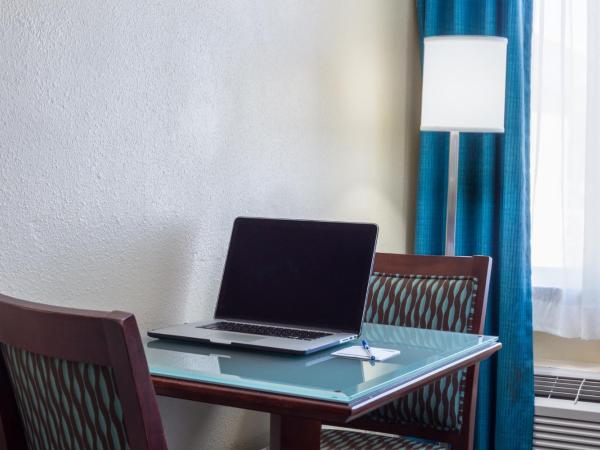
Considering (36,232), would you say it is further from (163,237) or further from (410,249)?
(410,249)

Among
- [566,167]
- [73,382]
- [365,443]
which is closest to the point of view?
[73,382]

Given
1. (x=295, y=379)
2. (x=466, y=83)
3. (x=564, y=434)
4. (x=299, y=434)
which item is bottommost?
(x=564, y=434)

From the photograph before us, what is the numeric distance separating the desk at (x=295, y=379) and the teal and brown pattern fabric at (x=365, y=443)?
432 mm

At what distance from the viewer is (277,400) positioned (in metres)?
1.21

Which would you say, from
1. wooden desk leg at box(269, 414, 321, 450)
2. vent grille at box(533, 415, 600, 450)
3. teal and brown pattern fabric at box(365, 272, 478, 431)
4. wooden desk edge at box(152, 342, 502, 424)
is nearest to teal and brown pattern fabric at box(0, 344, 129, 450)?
wooden desk edge at box(152, 342, 502, 424)

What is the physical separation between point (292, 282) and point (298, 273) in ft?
0.08

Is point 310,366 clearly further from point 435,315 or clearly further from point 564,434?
point 564,434

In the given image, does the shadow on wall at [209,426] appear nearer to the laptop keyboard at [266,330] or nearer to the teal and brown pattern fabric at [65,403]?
the laptop keyboard at [266,330]

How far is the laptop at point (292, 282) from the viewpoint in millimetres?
1704

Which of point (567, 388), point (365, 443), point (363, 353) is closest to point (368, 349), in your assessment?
point (363, 353)

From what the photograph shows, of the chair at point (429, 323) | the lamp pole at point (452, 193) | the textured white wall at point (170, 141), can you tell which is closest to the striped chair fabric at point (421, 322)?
the chair at point (429, 323)

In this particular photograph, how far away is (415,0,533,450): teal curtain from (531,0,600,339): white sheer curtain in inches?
3.8

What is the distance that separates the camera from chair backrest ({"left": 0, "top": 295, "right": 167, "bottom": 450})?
2.98ft

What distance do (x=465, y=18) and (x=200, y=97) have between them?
141 cm
